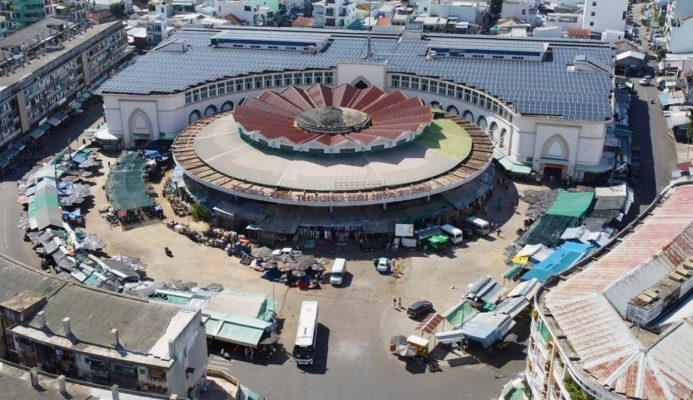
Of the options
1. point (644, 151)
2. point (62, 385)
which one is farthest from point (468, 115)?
point (62, 385)

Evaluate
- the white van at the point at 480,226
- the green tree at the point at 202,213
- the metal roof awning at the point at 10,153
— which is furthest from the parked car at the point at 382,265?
the metal roof awning at the point at 10,153

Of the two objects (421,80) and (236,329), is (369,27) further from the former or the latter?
(236,329)

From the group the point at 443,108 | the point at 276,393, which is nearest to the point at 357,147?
the point at 443,108

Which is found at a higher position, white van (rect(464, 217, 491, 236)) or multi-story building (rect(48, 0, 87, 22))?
multi-story building (rect(48, 0, 87, 22))

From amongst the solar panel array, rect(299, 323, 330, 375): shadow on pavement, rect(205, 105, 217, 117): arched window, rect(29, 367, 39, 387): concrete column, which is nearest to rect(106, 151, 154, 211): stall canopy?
the solar panel array

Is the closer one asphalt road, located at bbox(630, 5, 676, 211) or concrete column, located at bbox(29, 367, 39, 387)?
concrete column, located at bbox(29, 367, 39, 387)

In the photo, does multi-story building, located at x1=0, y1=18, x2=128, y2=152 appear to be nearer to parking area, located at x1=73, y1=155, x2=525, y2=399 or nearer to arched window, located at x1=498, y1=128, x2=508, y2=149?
parking area, located at x1=73, y1=155, x2=525, y2=399

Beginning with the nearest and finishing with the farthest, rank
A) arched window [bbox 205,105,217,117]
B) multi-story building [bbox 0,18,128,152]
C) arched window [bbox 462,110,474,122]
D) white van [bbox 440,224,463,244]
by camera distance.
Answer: white van [bbox 440,224,463,244] < multi-story building [bbox 0,18,128,152] < arched window [bbox 462,110,474,122] < arched window [bbox 205,105,217,117]
